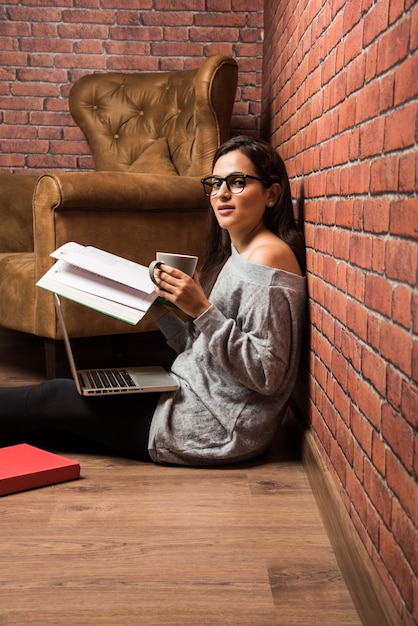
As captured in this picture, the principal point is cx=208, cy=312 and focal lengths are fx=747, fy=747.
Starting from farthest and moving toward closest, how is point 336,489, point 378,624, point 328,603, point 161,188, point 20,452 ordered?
point 161,188 → point 20,452 → point 336,489 → point 328,603 → point 378,624

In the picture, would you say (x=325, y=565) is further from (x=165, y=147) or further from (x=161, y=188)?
(x=165, y=147)

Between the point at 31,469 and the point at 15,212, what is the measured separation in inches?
70.1

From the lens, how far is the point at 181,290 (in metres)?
1.74

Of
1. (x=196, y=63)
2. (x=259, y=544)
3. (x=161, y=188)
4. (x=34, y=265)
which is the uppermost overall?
(x=196, y=63)

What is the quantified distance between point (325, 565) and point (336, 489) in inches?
6.6

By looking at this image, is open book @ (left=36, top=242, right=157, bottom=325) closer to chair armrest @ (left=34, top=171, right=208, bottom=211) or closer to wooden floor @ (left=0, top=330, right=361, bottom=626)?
wooden floor @ (left=0, top=330, right=361, bottom=626)

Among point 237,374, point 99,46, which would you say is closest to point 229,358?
point 237,374

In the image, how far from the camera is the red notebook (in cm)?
177

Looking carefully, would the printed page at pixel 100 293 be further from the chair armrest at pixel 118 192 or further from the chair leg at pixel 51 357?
the chair leg at pixel 51 357

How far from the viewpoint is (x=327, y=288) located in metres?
1.63

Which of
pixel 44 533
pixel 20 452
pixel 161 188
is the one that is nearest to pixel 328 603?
pixel 44 533

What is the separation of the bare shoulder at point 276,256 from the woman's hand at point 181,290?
20 cm

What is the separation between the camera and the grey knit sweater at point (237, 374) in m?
1.78

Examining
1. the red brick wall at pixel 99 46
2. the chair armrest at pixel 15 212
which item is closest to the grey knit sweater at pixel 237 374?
the chair armrest at pixel 15 212
